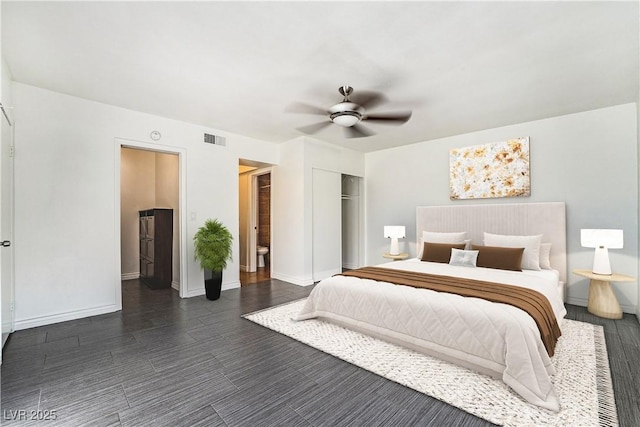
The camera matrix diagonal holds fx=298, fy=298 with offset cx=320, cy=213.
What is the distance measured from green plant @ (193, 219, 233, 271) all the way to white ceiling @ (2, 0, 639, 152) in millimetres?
1743

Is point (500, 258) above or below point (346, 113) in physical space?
below

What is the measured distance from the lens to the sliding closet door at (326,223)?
5.63m

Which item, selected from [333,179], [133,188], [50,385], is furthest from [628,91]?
[133,188]

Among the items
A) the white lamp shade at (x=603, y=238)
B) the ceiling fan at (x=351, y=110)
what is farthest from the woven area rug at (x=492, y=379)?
the ceiling fan at (x=351, y=110)

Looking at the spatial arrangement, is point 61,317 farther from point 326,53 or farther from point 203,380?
point 326,53

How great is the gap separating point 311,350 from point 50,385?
1.98m

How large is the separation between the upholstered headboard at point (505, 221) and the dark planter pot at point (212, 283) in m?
3.60

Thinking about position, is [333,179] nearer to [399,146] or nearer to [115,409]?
[399,146]

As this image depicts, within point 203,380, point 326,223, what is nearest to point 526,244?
point 326,223

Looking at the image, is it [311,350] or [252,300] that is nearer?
[311,350]

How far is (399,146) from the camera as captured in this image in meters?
6.04

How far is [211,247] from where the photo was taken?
4.47 m

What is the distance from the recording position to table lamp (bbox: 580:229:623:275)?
3.48 m

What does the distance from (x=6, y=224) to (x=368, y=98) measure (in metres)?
4.02
